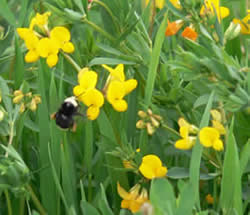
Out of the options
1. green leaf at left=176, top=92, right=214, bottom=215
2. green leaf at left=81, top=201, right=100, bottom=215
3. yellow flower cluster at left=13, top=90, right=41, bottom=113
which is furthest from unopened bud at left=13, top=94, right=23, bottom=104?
green leaf at left=176, top=92, right=214, bottom=215

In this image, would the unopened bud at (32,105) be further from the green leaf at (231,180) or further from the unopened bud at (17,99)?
the green leaf at (231,180)

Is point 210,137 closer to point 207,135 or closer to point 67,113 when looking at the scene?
point 207,135

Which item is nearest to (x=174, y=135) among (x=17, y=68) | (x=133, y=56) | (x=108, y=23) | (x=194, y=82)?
(x=194, y=82)

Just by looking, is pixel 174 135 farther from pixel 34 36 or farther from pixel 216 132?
pixel 34 36

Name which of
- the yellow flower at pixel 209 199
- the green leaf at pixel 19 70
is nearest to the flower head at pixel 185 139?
the yellow flower at pixel 209 199

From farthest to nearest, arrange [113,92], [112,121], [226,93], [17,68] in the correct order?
[17,68]
[112,121]
[113,92]
[226,93]
